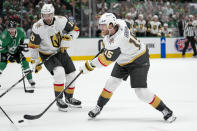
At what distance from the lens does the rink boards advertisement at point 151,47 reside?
35.0 feet

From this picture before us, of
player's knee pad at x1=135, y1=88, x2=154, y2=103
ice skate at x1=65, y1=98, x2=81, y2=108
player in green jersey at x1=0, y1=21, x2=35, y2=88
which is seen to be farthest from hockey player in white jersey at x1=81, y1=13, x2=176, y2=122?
player in green jersey at x1=0, y1=21, x2=35, y2=88

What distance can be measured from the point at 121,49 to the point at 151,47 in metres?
→ 8.87

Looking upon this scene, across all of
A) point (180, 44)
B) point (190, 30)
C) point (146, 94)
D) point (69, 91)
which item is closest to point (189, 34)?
point (190, 30)

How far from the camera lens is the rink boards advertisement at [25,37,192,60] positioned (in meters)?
10.7

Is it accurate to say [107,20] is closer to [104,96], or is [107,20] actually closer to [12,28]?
[104,96]

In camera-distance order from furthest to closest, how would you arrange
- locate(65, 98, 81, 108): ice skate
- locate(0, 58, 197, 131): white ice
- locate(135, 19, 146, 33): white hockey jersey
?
1. locate(135, 19, 146, 33): white hockey jersey
2. locate(65, 98, 81, 108): ice skate
3. locate(0, 58, 197, 131): white ice

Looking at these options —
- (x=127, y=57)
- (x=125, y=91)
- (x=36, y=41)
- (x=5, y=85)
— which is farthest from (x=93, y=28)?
(x=127, y=57)

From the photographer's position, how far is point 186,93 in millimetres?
4727

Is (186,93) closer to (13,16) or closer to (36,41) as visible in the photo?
(36,41)

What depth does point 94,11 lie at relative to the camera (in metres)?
11.0

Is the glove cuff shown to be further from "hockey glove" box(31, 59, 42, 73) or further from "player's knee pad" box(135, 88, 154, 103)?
"hockey glove" box(31, 59, 42, 73)

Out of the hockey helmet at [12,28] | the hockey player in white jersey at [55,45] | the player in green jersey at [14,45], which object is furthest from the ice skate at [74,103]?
the hockey helmet at [12,28]

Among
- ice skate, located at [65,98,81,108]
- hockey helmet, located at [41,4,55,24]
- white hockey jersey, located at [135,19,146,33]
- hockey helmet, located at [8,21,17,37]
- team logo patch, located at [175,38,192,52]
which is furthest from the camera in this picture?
Result: team logo patch, located at [175,38,192,52]

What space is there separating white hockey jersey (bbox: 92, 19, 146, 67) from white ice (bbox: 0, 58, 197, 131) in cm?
58
